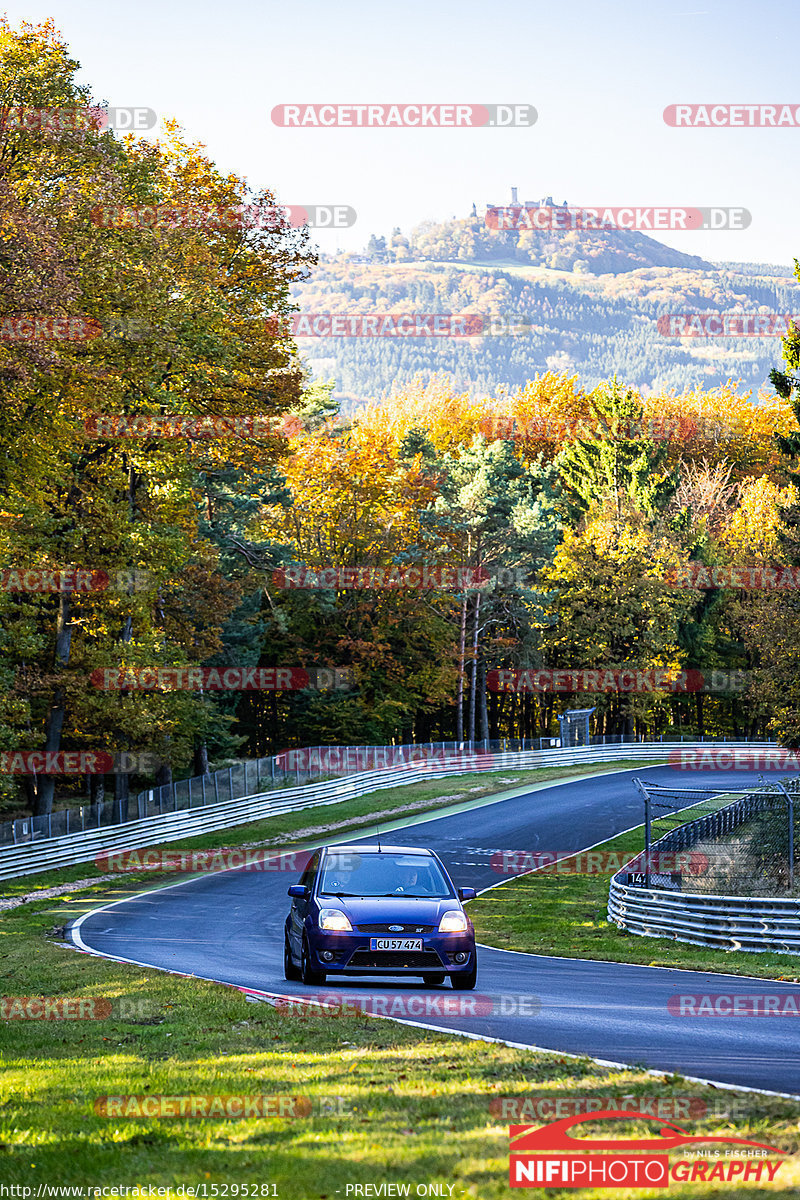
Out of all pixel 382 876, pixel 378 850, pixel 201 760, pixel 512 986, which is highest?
pixel 378 850

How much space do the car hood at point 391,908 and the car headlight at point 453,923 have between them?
66 mm

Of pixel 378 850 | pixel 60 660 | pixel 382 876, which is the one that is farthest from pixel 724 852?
pixel 60 660

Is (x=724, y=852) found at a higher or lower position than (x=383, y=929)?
lower

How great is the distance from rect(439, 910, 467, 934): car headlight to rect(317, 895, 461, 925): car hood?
0.21ft

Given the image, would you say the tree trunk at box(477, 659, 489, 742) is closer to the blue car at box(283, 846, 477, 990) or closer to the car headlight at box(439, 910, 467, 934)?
the blue car at box(283, 846, 477, 990)

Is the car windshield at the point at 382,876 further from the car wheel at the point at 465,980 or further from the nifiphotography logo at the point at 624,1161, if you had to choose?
the nifiphotography logo at the point at 624,1161

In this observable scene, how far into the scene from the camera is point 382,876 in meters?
13.7

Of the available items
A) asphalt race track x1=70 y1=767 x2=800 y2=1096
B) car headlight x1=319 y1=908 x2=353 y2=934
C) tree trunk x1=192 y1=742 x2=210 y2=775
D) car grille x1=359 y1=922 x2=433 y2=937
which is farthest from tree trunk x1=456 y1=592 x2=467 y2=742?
car grille x1=359 y1=922 x2=433 y2=937

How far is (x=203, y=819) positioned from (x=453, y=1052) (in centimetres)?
3086

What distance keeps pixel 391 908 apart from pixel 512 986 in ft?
6.25

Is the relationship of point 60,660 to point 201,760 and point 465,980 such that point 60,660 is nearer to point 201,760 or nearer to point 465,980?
point 201,760

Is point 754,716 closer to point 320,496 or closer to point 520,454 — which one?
point 520,454

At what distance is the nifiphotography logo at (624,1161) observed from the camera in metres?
5.40

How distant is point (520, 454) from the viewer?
8369cm
